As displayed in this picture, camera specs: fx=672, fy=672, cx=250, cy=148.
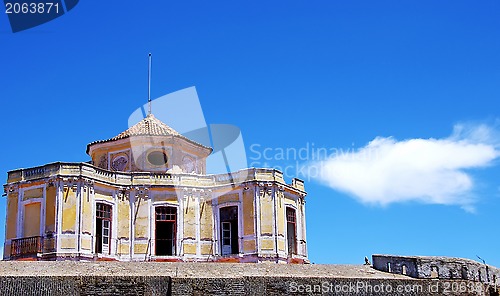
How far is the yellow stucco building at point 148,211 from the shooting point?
29500mm

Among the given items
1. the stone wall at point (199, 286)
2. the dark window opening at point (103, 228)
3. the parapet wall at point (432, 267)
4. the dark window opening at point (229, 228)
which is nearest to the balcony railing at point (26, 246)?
the dark window opening at point (103, 228)

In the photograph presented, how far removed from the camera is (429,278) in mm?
22750

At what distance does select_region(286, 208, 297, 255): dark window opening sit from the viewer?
32.9 meters

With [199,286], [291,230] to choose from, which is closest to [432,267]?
[199,286]

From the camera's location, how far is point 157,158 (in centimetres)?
3369

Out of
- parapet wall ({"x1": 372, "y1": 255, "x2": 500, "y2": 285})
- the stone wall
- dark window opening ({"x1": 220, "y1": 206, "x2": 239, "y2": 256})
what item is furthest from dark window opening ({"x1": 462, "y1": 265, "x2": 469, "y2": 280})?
dark window opening ({"x1": 220, "y1": 206, "x2": 239, "y2": 256})

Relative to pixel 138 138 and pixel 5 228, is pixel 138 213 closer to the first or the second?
pixel 138 138

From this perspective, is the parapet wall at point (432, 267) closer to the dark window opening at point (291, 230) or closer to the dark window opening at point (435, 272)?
the dark window opening at point (435, 272)

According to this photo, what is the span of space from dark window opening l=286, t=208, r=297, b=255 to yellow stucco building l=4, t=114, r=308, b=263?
2.0 inches

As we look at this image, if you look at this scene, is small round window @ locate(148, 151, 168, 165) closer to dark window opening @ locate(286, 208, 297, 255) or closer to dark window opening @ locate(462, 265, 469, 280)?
dark window opening @ locate(286, 208, 297, 255)

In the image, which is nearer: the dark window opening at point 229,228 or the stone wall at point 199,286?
the stone wall at point 199,286

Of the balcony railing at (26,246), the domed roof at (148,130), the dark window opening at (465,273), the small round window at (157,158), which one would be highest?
the domed roof at (148,130)

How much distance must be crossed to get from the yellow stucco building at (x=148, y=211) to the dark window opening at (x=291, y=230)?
0.05 m

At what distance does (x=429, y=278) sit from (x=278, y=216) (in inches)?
398
